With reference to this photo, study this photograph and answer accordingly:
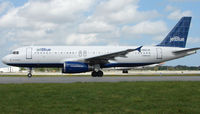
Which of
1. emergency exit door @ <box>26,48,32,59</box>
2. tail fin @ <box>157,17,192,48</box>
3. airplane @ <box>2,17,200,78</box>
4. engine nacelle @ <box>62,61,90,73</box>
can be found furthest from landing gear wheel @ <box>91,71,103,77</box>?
tail fin @ <box>157,17,192,48</box>

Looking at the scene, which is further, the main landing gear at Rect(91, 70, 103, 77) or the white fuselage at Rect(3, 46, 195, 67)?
the main landing gear at Rect(91, 70, 103, 77)

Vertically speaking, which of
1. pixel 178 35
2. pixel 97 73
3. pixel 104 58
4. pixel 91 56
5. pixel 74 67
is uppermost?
pixel 178 35

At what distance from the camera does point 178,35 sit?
32531 mm

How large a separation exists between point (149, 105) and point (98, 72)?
20117 mm

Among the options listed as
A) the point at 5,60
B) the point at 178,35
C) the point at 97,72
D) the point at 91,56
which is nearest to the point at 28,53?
the point at 5,60

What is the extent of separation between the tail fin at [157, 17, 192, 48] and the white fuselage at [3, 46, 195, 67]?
99 centimetres

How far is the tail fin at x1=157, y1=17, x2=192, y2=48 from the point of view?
32312 millimetres

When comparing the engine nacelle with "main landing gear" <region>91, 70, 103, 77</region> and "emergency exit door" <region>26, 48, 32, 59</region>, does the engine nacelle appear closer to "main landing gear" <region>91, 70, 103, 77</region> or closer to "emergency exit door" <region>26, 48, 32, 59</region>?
"main landing gear" <region>91, 70, 103, 77</region>

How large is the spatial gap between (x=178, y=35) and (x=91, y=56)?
10.9 metres

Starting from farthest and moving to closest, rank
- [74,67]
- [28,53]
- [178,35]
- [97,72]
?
[178,35] < [97,72] < [28,53] < [74,67]

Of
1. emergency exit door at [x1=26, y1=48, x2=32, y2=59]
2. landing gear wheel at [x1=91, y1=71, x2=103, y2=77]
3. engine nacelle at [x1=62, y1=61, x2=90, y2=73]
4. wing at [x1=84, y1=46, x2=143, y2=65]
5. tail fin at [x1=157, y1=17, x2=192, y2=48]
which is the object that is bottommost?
landing gear wheel at [x1=91, y1=71, x2=103, y2=77]

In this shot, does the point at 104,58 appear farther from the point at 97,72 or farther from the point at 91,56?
the point at 91,56

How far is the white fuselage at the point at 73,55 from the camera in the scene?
2820 centimetres

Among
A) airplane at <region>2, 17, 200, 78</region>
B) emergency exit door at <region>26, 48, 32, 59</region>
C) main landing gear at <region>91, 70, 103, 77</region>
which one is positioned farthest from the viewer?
main landing gear at <region>91, 70, 103, 77</region>
